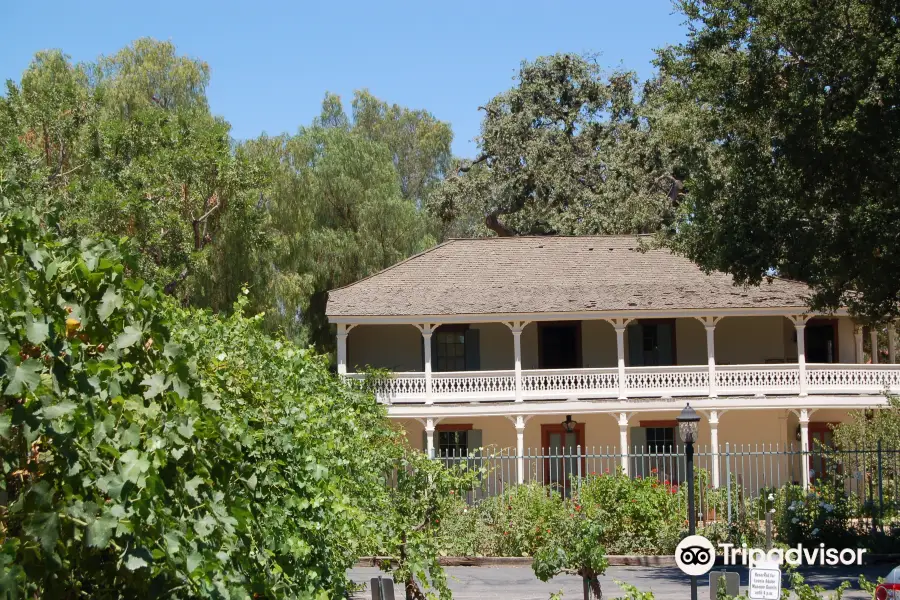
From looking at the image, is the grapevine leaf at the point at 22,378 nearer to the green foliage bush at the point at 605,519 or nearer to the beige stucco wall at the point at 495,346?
the green foliage bush at the point at 605,519

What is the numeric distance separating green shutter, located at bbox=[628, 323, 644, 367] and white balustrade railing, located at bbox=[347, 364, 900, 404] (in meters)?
3.00

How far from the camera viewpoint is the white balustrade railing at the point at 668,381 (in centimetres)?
3169

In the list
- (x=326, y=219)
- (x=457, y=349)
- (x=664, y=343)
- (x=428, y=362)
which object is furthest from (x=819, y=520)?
(x=326, y=219)

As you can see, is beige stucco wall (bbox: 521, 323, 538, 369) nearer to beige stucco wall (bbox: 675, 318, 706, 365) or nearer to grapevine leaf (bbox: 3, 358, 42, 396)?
beige stucco wall (bbox: 675, 318, 706, 365)

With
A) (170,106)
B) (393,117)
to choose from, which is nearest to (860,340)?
(170,106)

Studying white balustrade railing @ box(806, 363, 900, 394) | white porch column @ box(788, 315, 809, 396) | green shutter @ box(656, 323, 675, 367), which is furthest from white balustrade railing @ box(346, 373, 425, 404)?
white balustrade railing @ box(806, 363, 900, 394)

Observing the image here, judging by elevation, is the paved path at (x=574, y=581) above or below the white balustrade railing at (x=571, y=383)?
below

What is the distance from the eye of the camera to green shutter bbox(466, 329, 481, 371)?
3519 centimetres

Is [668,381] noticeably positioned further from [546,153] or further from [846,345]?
[546,153]

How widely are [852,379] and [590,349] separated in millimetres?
7715

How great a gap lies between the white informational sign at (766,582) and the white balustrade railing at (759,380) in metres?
20.8

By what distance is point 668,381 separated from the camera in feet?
104

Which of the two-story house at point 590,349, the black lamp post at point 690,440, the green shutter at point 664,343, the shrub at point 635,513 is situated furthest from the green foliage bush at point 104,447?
the green shutter at point 664,343

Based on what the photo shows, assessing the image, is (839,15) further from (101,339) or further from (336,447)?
(101,339)
